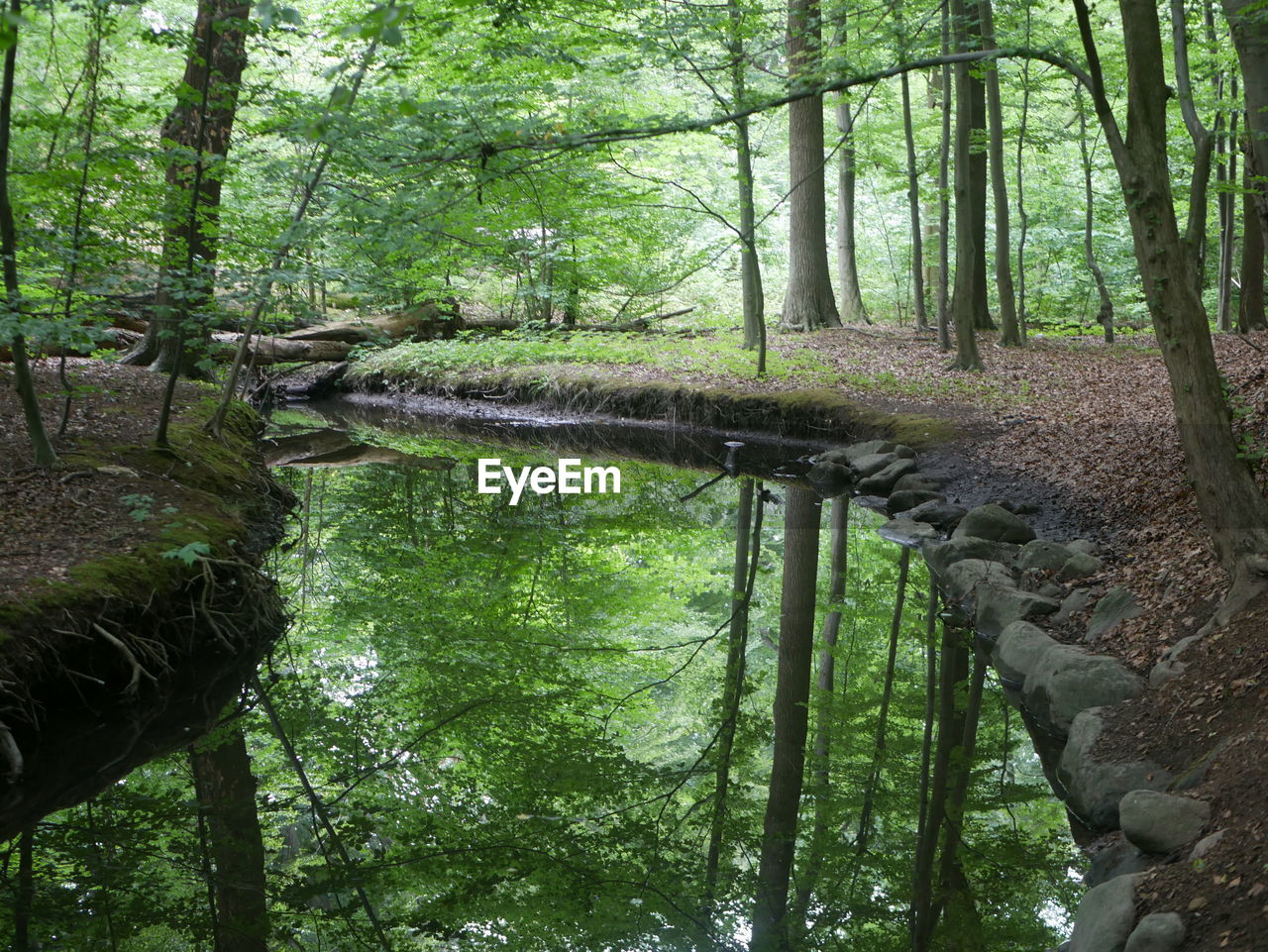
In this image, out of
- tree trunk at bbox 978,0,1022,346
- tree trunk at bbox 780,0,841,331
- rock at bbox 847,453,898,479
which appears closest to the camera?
rock at bbox 847,453,898,479

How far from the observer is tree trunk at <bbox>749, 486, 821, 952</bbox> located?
3725 mm

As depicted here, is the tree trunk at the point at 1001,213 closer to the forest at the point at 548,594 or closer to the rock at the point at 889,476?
the forest at the point at 548,594

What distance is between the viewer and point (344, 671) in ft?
19.4

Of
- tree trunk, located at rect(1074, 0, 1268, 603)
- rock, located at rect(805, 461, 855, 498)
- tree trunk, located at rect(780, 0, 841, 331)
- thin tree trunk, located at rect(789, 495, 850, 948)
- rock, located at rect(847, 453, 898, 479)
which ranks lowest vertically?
thin tree trunk, located at rect(789, 495, 850, 948)

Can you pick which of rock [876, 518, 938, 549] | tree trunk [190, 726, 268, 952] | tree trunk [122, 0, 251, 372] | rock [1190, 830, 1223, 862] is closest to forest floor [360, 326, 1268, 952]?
rock [1190, 830, 1223, 862]

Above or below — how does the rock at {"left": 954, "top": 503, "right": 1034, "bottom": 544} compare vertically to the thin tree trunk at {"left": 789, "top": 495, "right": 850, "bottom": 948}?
above

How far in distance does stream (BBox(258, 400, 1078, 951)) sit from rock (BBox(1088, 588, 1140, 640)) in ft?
2.11

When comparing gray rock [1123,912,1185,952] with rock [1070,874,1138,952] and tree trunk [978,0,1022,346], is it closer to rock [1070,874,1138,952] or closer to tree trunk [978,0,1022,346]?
rock [1070,874,1138,952]

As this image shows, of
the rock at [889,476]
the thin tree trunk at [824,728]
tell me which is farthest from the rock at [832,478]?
the thin tree trunk at [824,728]

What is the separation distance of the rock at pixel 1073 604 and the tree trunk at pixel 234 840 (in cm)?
442

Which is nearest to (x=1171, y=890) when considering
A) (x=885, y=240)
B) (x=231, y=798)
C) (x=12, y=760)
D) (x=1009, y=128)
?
(x=231, y=798)

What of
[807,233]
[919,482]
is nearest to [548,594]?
[919,482]

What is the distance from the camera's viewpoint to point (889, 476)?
980 centimetres

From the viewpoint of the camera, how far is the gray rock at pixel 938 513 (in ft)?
27.6
